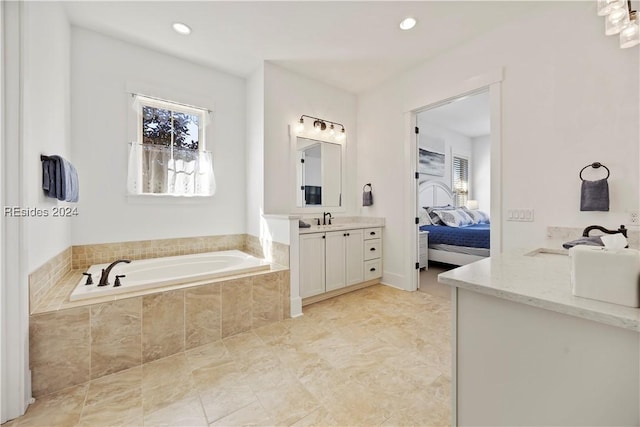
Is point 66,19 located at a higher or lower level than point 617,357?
higher

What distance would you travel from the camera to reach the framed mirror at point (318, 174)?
139 inches

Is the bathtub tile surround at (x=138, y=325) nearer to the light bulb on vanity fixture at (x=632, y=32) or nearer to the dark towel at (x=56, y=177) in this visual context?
the dark towel at (x=56, y=177)

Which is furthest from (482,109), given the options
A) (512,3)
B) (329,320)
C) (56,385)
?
(56,385)

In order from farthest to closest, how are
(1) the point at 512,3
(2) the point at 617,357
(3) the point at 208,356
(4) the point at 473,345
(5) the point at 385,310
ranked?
(5) the point at 385,310 → (1) the point at 512,3 → (3) the point at 208,356 → (4) the point at 473,345 → (2) the point at 617,357

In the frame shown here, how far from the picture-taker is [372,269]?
3.58m

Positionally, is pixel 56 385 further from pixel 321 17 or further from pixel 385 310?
pixel 321 17

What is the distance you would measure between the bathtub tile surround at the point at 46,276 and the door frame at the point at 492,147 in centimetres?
337

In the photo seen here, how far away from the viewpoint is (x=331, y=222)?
3732mm

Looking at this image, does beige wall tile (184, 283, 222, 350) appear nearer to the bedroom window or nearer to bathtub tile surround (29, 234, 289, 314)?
bathtub tile surround (29, 234, 289, 314)

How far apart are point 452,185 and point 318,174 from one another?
13.3 feet

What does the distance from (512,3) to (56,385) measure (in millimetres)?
4350

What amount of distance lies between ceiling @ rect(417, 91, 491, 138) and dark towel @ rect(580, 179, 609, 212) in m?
2.61

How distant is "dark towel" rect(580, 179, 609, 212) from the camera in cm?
194

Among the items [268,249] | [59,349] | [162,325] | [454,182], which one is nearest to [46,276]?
[59,349]
